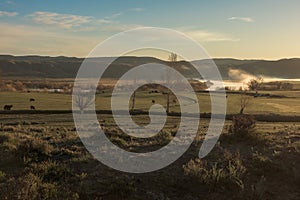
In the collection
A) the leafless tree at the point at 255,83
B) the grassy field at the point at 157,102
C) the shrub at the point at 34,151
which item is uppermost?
the leafless tree at the point at 255,83

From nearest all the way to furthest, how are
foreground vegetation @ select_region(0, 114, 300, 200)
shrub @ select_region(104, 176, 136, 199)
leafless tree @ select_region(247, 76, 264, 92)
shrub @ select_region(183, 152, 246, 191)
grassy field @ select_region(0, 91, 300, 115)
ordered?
foreground vegetation @ select_region(0, 114, 300, 200), shrub @ select_region(104, 176, 136, 199), shrub @ select_region(183, 152, 246, 191), grassy field @ select_region(0, 91, 300, 115), leafless tree @ select_region(247, 76, 264, 92)

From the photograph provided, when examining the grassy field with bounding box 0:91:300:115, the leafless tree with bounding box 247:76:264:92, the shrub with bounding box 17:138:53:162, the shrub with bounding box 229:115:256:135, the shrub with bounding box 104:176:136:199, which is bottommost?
the grassy field with bounding box 0:91:300:115

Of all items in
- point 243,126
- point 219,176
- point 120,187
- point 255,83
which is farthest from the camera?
point 255,83

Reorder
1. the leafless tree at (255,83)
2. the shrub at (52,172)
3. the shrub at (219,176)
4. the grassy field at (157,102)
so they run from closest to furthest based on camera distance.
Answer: the shrub at (219,176) < the shrub at (52,172) < the grassy field at (157,102) < the leafless tree at (255,83)

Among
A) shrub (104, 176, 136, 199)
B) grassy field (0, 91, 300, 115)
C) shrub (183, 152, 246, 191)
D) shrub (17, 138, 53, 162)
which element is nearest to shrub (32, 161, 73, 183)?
shrub (104, 176, 136, 199)

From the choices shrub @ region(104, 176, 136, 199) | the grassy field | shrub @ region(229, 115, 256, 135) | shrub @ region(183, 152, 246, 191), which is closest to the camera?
shrub @ region(104, 176, 136, 199)

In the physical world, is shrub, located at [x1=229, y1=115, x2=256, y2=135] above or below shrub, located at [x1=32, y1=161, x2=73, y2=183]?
above

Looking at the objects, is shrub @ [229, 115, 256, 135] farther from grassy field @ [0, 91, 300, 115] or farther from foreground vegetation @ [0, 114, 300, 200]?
grassy field @ [0, 91, 300, 115]

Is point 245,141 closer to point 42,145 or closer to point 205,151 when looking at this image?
point 205,151

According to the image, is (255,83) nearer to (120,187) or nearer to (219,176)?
(219,176)

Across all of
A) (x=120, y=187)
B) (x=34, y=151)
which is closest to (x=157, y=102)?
(x=34, y=151)

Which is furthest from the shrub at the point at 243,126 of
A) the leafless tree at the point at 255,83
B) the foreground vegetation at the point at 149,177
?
the leafless tree at the point at 255,83

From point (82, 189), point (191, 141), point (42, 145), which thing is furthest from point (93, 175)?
point (191, 141)

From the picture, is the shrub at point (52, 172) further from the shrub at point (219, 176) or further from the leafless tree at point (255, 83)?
the leafless tree at point (255, 83)
